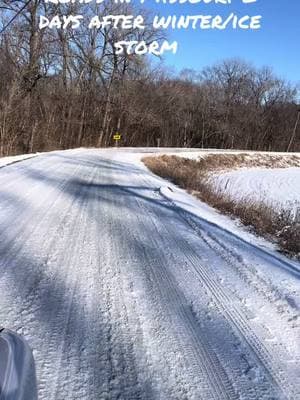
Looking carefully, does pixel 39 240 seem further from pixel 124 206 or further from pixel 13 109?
pixel 13 109

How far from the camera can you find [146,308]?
332 cm

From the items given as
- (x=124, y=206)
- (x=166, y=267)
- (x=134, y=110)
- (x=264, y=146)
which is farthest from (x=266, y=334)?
(x=264, y=146)

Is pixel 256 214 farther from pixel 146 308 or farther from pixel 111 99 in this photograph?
pixel 111 99

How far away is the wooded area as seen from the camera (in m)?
23.4

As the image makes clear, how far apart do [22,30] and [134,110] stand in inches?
789

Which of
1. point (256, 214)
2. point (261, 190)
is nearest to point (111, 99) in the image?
point (261, 190)

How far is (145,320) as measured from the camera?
311cm

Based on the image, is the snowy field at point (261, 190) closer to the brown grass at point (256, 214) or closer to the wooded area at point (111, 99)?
the brown grass at point (256, 214)

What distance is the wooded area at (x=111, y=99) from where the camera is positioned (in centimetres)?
2342

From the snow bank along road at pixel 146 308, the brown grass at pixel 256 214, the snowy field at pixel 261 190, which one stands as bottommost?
the snowy field at pixel 261 190

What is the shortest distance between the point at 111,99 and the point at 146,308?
38.8 meters

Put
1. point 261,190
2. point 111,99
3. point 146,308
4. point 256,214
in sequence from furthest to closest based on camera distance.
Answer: point 111,99 < point 261,190 < point 256,214 < point 146,308

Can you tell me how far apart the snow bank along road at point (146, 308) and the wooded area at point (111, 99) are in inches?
442

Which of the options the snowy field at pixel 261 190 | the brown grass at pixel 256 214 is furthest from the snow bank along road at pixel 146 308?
the snowy field at pixel 261 190
